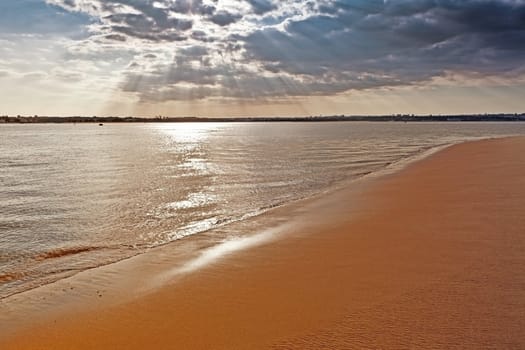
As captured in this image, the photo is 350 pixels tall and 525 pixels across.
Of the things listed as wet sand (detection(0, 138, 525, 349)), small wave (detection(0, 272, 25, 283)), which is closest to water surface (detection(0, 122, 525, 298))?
small wave (detection(0, 272, 25, 283))

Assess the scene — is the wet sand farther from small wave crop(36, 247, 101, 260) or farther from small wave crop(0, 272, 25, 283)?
small wave crop(36, 247, 101, 260)

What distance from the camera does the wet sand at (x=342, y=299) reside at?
4703 mm

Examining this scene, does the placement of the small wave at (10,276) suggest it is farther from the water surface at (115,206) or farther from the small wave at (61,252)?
the small wave at (61,252)

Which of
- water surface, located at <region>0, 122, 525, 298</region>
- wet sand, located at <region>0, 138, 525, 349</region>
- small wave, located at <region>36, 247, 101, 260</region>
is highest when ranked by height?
wet sand, located at <region>0, 138, 525, 349</region>

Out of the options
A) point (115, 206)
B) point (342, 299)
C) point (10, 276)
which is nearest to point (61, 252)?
point (10, 276)

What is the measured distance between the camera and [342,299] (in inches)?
226

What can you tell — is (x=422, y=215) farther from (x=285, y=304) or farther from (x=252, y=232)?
(x=285, y=304)

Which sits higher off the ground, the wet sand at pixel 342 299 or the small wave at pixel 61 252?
the wet sand at pixel 342 299

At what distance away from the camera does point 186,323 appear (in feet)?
17.8

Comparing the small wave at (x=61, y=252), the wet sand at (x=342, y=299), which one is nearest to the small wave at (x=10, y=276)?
the small wave at (x=61, y=252)

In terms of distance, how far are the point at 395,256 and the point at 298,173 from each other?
59.9 ft

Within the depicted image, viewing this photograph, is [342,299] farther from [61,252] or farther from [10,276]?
[61,252]

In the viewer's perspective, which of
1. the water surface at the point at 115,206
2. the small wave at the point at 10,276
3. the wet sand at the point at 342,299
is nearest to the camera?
the wet sand at the point at 342,299

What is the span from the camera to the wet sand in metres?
4.70
